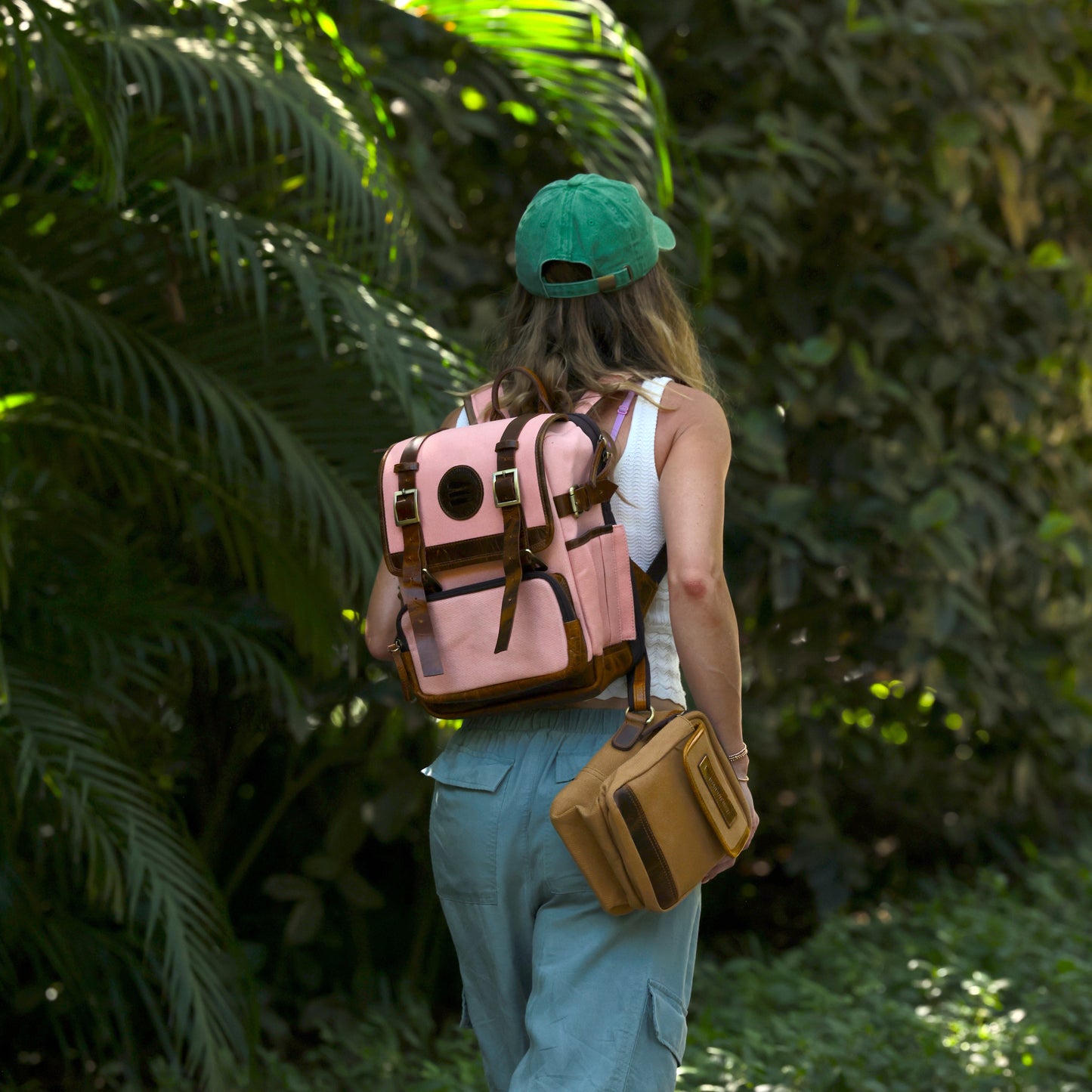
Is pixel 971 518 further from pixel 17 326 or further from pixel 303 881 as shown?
pixel 17 326

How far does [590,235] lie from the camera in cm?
177

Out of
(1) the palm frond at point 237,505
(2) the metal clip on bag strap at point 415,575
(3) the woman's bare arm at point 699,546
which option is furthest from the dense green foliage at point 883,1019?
(2) the metal clip on bag strap at point 415,575

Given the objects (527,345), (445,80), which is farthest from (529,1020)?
(445,80)

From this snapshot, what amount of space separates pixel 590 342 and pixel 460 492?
0.28 meters

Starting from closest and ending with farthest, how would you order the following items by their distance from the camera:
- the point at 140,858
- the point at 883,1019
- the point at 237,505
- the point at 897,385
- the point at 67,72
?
the point at 67,72 < the point at 140,858 < the point at 237,505 < the point at 883,1019 < the point at 897,385

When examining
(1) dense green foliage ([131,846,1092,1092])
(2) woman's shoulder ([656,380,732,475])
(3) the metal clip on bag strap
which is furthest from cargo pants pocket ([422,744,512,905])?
(1) dense green foliage ([131,846,1092,1092])

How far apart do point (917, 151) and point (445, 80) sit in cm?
175

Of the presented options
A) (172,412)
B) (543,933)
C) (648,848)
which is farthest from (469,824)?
(172,412)

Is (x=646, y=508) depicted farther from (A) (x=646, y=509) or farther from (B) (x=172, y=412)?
(B) (x=172, y=412)

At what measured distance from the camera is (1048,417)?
5113mm

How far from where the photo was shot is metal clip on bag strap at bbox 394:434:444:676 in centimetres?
171

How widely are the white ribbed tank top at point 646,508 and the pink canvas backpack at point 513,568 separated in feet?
0.09

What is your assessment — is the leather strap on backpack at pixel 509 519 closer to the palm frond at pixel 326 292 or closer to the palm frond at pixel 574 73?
the palm frond at pixel 326 292

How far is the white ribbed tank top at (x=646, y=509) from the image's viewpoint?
1.73 metres
